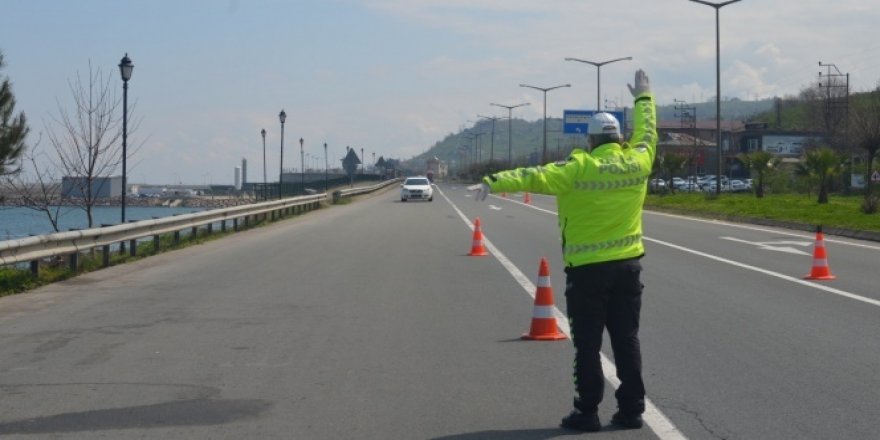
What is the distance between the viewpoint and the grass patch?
3112cm

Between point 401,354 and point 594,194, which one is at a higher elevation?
point 594,194

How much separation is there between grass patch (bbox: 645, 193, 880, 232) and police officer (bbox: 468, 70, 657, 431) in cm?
2263

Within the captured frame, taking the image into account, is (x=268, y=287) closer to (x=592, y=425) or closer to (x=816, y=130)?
(x=592, y=425)

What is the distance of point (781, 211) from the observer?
→ 37969 millimetres

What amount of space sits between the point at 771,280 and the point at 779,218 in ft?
61.7

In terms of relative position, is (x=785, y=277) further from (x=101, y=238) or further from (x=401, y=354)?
(x=101, y=238)

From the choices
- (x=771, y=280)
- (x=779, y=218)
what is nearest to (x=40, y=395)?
(x=771, y=280)

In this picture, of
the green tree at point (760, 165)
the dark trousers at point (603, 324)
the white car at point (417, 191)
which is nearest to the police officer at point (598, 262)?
the dark trousers at point (603, 324)

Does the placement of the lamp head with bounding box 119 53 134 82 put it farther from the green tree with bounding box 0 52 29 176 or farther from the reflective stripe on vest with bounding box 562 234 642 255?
the reflective stripe on vest with bounding box 562 234 642 255

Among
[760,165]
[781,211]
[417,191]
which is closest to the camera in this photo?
[781,211]

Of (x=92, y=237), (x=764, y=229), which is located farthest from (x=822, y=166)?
(x=92, y=237)

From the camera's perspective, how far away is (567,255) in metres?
7.42

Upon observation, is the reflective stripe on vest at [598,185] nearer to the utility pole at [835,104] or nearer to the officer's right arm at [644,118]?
the officer's right arm at [644,118]

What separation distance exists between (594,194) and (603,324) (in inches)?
33.3
